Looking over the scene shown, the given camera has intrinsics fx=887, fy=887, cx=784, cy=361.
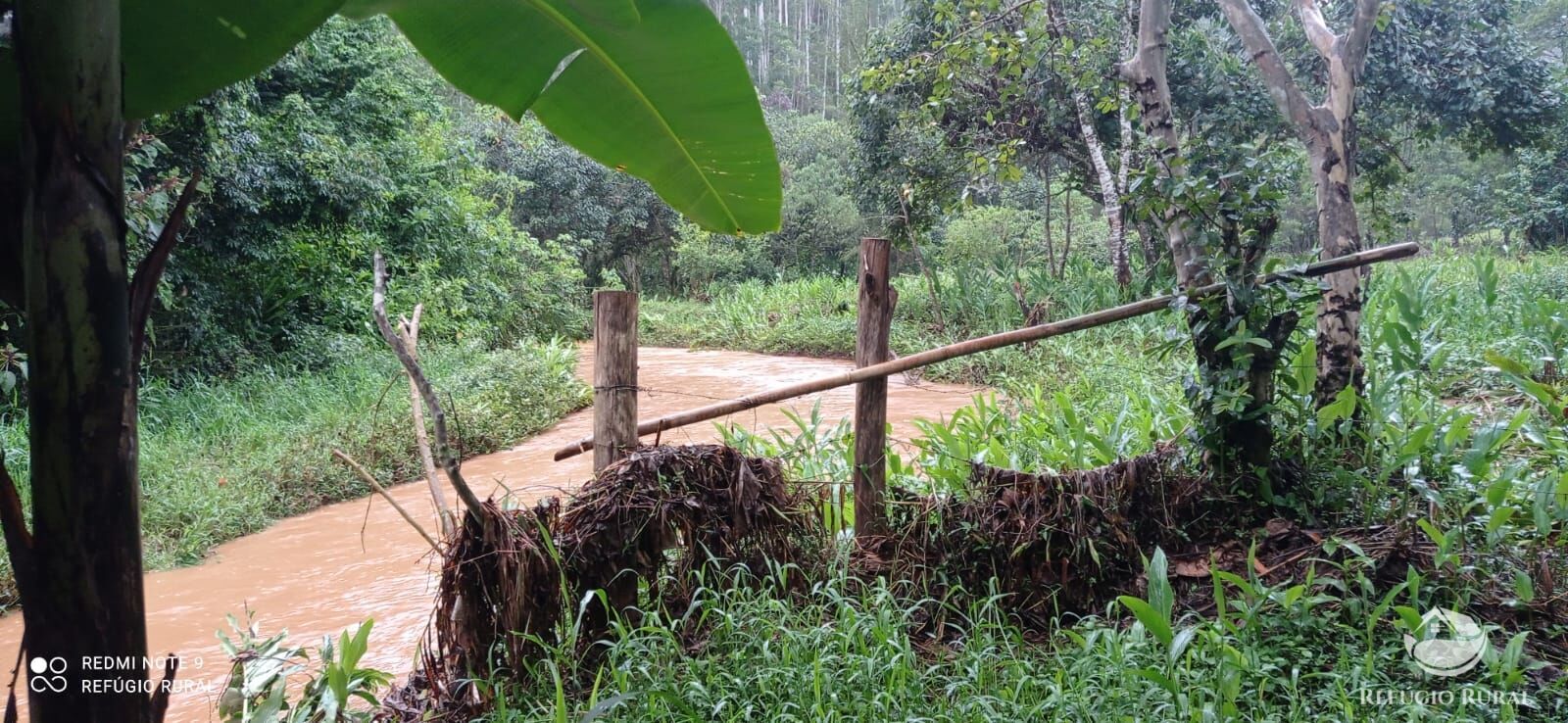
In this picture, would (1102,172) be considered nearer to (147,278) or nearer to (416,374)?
(416,374)

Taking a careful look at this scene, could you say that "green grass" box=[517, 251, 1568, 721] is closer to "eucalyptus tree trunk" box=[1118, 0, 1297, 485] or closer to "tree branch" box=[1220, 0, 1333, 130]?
"eucalyptus tree trunk" box=[1118, 0, 1297, 485]

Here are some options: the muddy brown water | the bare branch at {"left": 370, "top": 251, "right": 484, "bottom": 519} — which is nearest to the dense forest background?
the muddy brown water

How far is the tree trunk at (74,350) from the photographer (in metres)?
0.62

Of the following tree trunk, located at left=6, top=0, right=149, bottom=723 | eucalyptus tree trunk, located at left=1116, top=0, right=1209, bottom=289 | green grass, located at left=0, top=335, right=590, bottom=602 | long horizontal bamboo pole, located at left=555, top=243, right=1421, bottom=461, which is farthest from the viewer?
green grass, located at left=0, top=335, right=590, bottom=602

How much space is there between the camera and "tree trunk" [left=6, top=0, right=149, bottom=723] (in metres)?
0.62

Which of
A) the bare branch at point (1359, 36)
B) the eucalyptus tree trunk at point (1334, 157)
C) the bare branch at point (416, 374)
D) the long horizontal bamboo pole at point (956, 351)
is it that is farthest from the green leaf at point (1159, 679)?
the bare branch at point (1359, 36)

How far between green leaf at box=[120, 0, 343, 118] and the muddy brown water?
172 centimetres

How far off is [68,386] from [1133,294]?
10303mm

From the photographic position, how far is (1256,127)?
32.6 ft

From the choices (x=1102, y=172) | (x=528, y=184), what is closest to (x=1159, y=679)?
(x=1102, y=172)

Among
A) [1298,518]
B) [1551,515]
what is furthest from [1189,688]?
[1551,515]

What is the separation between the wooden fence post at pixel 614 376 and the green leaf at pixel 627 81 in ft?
2.75

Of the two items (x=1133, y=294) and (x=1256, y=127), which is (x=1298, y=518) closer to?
(x=1133, y=294)

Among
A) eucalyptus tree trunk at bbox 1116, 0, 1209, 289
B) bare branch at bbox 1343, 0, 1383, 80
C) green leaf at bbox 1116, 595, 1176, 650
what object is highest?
bare branch at bbox 1343, 0, 1383, 80
